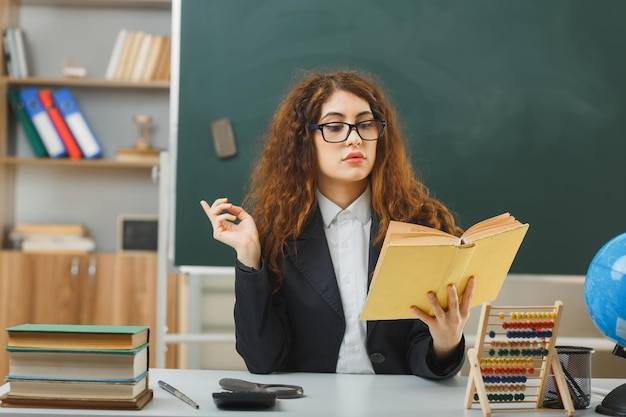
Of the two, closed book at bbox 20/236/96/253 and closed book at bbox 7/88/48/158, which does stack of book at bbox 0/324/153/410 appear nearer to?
closed book at bbox 20/236/96/253

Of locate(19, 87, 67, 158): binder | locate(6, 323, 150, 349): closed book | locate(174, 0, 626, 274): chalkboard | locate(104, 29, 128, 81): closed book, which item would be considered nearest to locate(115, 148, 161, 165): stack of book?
locate(19, 87, 67, 158): binder

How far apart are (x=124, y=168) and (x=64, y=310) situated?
3.06 feet

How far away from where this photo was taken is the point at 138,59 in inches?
166

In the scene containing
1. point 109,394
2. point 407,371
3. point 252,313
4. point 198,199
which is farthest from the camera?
→ point 198,199

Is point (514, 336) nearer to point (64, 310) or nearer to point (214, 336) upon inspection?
point (214, 336)

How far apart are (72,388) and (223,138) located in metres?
1.91

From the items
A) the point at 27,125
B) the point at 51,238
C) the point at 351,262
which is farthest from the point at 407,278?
the point at 27,125

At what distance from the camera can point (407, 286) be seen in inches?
55.2

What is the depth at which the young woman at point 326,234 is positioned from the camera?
1.89 m

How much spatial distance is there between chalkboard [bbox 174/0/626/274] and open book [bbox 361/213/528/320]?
170 cm

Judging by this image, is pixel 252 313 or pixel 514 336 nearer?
pixel 514 336

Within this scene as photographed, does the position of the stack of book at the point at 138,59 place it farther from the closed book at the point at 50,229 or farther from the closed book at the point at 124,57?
the closed book at the point at 50,229

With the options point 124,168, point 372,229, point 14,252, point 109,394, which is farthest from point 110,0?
point 109,394

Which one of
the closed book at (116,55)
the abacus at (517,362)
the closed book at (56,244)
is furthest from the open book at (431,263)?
the closed book at (116,55)
